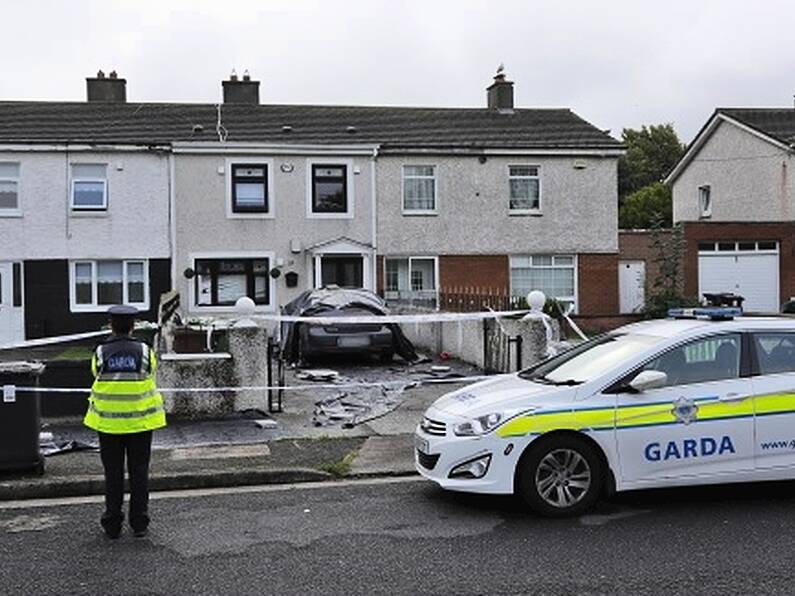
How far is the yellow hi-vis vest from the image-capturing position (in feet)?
22.3

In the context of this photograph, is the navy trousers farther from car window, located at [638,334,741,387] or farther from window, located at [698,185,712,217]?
window, located at [698,185,712,217]

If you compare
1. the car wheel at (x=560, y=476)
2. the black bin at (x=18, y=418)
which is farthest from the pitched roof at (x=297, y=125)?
the car wheel at (x=560, y=476)

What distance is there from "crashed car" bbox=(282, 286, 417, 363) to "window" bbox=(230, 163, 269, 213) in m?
8.48

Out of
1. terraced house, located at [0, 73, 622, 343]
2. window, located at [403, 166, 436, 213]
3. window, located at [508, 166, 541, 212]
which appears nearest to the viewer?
terraced house, located at [0, 73, 622, 343]

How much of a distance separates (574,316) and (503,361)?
11798 millimetres

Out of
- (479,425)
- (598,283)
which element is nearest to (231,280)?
(598,283)

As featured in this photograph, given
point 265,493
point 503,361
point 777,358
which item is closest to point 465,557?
point 265,493

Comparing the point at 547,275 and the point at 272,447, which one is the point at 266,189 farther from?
the point at 272,447

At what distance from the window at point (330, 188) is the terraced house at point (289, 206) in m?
0.04

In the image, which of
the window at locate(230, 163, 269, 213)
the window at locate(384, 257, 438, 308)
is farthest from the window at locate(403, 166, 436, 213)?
→ the window at locate(230, 163, 269, 213)

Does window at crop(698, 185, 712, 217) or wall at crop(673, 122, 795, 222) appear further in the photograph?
window at crop(698, 185, 712, 217)

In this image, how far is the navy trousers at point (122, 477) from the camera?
22.2 feet

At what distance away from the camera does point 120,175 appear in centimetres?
2441

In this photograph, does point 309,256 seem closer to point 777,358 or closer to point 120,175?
point 120,175
